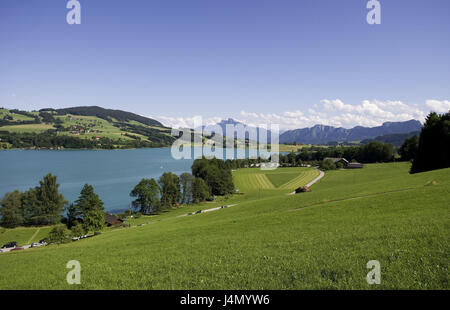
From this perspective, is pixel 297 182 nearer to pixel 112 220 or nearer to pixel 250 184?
pixel 250 184

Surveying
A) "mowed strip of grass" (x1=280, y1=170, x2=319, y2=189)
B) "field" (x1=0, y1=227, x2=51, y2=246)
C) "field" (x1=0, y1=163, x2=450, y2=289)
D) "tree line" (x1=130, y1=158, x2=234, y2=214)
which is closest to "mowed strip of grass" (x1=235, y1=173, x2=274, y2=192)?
"mowed strip of grass" (x1=280, y1=170, x2=319, y2=189)

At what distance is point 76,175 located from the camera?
404 ft

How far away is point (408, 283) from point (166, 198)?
77843 millimetres

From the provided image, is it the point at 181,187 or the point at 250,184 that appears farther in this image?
the point at 250,184

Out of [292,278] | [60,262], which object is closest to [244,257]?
[292,278]

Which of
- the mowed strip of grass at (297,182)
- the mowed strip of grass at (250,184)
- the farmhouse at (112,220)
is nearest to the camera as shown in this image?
the farmhouse at (112,220)

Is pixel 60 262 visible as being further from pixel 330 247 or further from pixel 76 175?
pixel 76 175

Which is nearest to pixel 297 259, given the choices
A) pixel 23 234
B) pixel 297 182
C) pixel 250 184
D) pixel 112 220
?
pixel 112 220

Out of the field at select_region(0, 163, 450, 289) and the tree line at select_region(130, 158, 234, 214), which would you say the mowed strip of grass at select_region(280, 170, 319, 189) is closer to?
the tree line at select_region(130, 158, 234, 214)

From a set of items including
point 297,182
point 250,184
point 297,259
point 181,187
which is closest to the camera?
point 297,259

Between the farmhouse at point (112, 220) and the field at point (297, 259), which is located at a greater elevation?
the field at point (297, 259)

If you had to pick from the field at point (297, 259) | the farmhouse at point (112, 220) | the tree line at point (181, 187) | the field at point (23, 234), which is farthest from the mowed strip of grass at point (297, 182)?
the field at point (23, 234)

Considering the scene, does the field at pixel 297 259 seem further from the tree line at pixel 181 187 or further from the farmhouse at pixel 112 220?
the tree line at pixel 181 187
